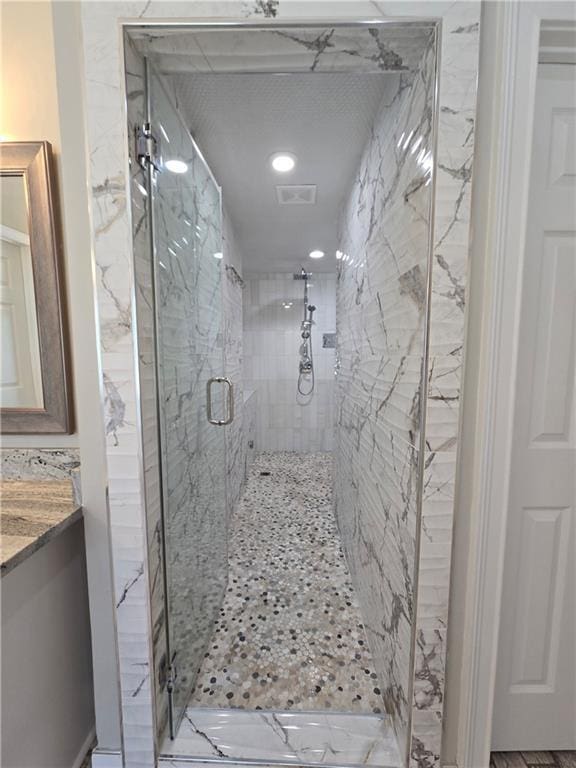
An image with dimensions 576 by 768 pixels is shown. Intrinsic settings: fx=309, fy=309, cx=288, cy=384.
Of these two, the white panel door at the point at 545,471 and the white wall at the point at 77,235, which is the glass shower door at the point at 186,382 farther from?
the white panel door at the point at 545,471

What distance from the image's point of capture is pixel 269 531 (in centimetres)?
239

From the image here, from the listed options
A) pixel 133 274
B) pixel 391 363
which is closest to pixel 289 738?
pixel 391 363

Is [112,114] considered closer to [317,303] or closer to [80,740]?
[80,740]

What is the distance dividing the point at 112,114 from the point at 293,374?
11.8 feet

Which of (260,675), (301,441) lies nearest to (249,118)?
(260,675)

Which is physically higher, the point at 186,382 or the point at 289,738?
the point at 186,382

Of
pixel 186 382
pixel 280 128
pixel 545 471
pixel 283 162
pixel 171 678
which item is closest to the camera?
pixel 545 471

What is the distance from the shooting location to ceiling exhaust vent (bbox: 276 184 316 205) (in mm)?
1932

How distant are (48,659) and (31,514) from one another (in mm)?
436

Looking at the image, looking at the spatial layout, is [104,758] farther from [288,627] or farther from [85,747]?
[288,627]

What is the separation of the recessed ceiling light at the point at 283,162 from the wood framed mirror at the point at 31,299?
1077 mm

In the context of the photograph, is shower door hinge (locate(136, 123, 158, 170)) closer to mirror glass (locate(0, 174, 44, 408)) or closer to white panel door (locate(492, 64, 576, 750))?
mirror glass (locate(0, 174, 44, 408))

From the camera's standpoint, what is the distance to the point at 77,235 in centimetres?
88

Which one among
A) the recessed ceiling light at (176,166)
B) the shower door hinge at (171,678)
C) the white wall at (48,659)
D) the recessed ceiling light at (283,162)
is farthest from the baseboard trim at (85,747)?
the recessed ceiling light at (283,162)
